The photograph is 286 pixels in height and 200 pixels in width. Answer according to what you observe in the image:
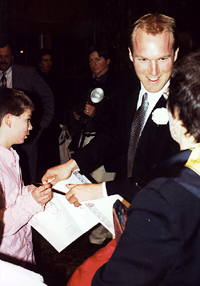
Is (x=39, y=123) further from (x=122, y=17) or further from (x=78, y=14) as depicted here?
(x=78, y=14)

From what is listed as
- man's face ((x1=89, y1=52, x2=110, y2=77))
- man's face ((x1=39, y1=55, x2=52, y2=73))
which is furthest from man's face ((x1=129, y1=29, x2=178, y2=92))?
→ man's face ((x1=39, y1=55, x2=52, y2=73))

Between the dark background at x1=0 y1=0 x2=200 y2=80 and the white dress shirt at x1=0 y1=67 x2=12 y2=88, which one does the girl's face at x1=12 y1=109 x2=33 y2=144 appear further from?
the dark background at x1=0 y1=0 x2=200 y2=80

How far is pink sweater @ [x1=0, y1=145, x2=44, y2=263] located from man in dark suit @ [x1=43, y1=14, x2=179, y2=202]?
6.9 inches

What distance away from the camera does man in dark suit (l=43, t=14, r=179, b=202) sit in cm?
124

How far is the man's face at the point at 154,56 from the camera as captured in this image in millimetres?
1232

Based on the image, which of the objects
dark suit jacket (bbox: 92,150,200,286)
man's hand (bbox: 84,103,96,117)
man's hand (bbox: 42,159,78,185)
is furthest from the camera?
man's hand (bbox: 84,103,96,117)

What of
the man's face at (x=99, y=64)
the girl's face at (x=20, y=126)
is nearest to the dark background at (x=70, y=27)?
the man's face at (x=99, y=64)

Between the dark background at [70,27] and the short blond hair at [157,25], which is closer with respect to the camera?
the short blond hair at [157,25]


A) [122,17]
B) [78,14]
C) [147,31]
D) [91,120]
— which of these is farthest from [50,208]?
[78,14]

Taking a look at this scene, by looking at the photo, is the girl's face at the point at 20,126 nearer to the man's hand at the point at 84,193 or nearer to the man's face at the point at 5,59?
the man's hand at the point at 84,193

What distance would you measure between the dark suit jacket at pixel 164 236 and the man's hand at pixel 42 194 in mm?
754

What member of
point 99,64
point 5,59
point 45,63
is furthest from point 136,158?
point 45,63

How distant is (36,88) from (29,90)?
0.26ft

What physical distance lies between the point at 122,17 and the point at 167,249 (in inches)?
159
